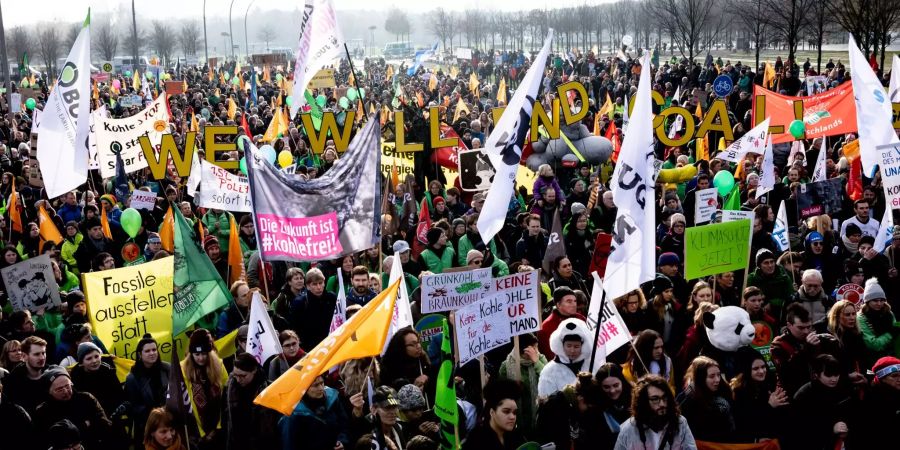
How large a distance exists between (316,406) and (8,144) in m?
18.5

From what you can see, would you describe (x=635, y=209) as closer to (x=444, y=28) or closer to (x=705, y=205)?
(x=705, y=205)

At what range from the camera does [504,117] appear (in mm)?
10281

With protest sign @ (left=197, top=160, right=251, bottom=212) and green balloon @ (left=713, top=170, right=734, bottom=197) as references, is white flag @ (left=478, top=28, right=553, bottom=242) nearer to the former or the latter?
protest sign @ (left=197, top=160, right=251, bottom=212)

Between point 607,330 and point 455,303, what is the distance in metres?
1.21

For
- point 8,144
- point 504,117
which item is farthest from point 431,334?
point 8,144

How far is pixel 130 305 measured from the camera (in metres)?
8.44

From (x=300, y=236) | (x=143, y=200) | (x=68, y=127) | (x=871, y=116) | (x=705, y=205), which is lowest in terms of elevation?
(x=705, y=205)

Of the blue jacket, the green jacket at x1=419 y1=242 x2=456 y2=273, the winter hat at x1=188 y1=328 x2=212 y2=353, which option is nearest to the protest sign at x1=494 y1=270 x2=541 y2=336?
the blue jacket

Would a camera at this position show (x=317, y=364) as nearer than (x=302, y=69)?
Yes

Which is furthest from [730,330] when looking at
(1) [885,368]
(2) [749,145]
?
(2) [749,145]

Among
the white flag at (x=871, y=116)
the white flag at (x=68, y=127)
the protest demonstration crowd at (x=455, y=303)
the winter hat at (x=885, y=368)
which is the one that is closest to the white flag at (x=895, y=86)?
the protest demonstration crowd at (x=455, y=303)

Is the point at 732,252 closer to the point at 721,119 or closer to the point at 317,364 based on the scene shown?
the point at 317,364

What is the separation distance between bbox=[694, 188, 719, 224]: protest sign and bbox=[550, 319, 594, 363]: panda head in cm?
492

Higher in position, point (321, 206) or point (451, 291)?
point (321, 206)
